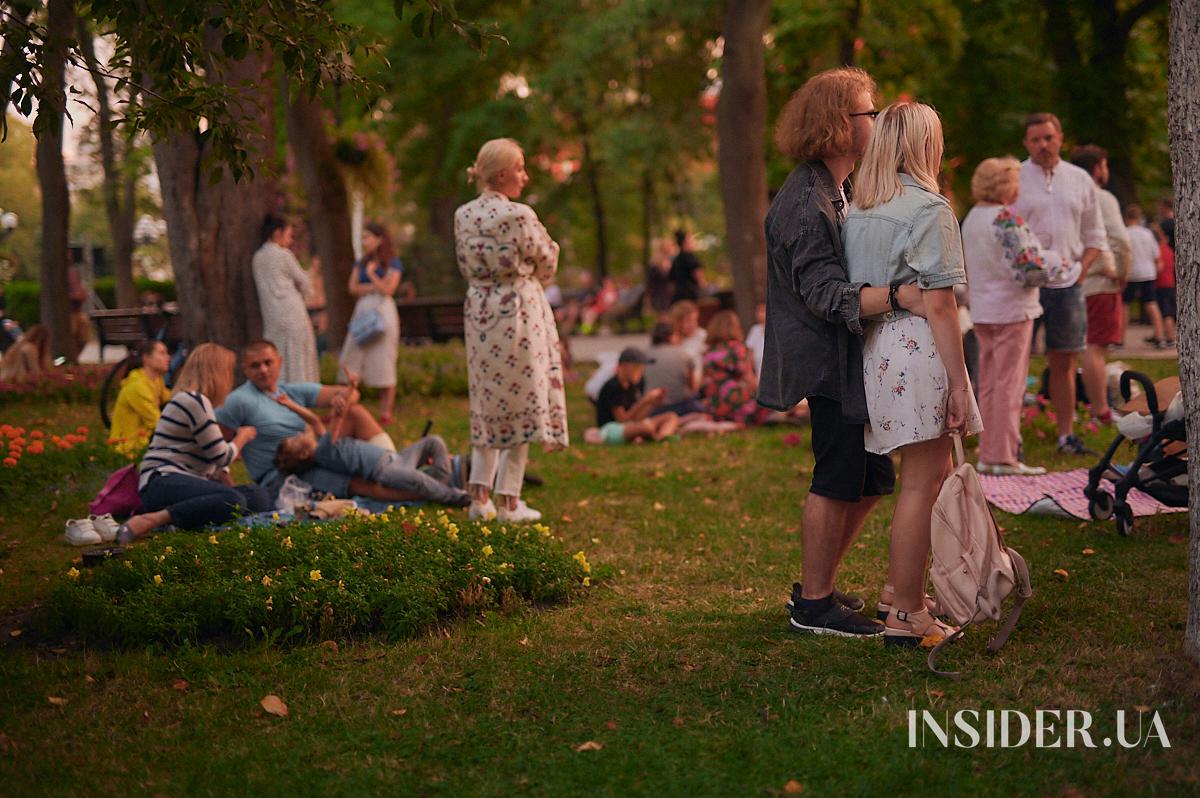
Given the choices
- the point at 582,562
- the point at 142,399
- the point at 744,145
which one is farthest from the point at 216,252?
the point at 582,562

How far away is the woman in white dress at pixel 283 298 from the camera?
12164 mm

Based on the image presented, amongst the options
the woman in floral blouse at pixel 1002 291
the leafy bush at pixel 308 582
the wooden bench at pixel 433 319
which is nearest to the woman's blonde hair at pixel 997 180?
the woman in floral blouse at pixel 1002 291

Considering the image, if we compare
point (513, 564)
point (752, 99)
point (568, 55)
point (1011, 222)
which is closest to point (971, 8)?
point (568, 55)

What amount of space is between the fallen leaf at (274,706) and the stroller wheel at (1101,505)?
4.57 metres

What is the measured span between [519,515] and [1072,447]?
13.8ft

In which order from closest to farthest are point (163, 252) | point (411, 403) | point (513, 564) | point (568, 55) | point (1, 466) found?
point (513, 564) → point (1, 466) → point (411, 403) → point (568, 55) → point (163, 252)

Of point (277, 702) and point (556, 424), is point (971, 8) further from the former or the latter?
point (277, 702)

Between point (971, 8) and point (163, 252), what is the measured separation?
135 feet

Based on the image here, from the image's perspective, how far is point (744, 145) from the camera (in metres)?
15.5

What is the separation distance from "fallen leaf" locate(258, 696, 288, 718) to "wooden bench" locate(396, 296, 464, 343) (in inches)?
617

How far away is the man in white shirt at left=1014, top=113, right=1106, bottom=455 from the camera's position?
353 inches

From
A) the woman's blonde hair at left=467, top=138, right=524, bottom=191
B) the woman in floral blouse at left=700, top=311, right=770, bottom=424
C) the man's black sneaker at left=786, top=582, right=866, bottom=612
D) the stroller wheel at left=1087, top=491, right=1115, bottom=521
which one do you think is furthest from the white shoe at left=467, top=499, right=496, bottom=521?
the woman in floral blouse at left=700, top=311, right=770, bottom=424

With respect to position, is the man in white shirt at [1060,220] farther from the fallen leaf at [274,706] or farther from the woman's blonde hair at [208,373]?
the fallen leaf at [274,706]

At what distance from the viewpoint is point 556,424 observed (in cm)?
798
